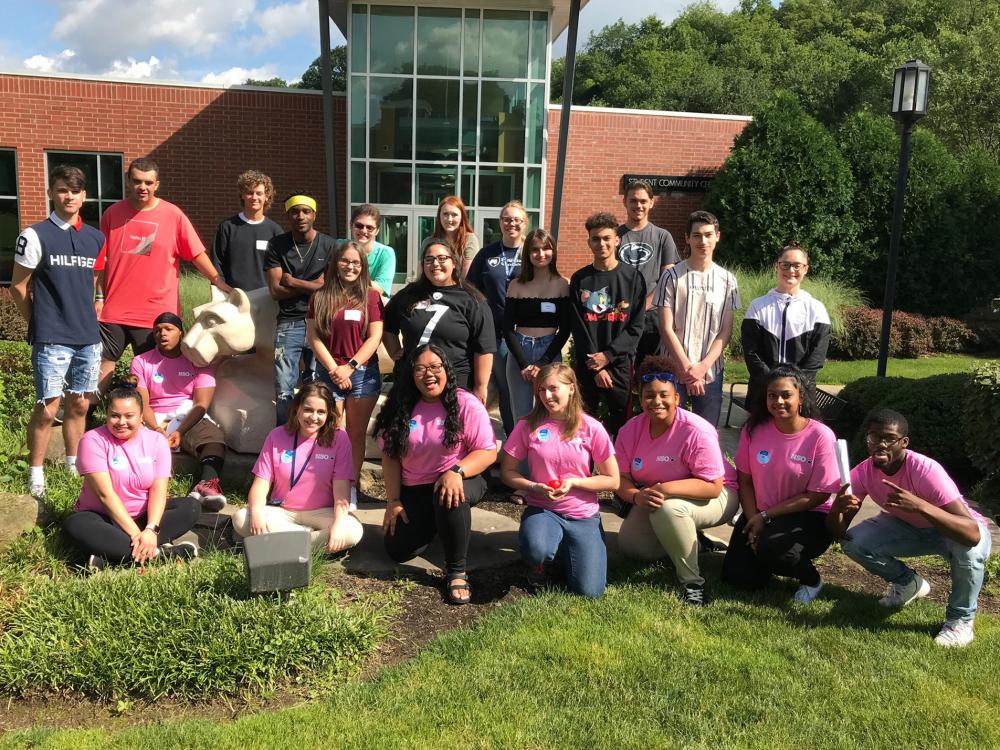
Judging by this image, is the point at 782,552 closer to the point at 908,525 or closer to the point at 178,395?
the point at 908,525

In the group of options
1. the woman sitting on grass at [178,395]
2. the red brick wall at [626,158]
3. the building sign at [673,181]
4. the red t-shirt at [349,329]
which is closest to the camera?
the red t-shirt at [349,329]

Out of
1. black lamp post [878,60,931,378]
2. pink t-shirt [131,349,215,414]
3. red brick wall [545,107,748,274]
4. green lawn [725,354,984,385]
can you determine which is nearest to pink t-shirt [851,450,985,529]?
pink t-shirt [131,349,215,414]

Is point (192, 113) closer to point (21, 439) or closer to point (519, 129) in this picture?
point (519, 129)

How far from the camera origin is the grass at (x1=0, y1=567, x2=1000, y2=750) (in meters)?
3.12

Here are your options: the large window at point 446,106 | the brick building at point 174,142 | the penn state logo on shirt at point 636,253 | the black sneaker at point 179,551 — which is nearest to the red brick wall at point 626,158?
the brick building at point 174,142

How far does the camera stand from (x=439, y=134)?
55.0ft

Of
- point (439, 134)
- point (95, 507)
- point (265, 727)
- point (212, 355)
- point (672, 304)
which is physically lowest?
point (265, 727)

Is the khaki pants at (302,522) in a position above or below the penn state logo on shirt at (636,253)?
below

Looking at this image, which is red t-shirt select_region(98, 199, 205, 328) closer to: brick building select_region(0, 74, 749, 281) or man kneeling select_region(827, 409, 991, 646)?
man kneeling select_region(827, 409, 991, 646)

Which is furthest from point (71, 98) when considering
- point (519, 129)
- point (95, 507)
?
point (95, 507)

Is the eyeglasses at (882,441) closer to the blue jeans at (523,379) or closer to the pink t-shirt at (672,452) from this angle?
the pink t-shirt at (672,452)

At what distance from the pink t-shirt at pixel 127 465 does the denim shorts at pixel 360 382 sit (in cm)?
103

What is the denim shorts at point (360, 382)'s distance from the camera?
5191 millimetres

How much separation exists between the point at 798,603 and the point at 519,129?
14.0 m
